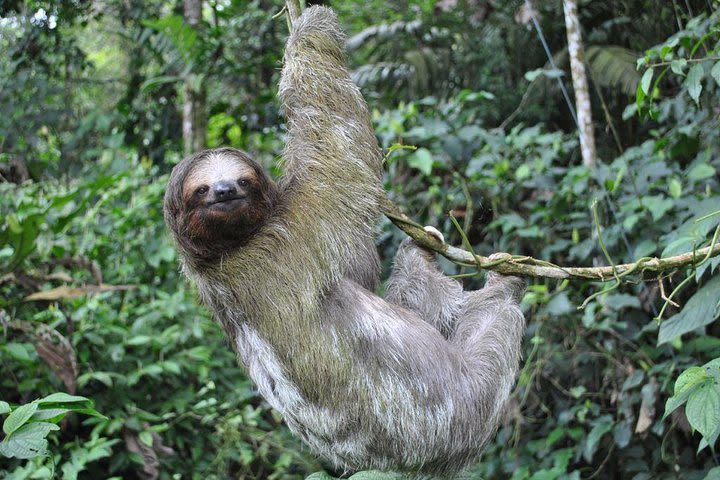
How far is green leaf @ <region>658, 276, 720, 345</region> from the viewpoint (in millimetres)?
5211

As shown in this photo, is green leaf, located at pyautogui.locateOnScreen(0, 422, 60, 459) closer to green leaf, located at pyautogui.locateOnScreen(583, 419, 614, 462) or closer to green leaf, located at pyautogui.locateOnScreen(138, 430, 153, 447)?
green leaf, located at pyautogui.locateOnScreen(138, 430, 153, 447)

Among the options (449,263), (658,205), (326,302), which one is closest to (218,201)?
(326,302)

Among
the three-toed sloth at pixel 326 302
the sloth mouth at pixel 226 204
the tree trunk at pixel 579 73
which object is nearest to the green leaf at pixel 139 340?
the three-toed sloth at pixel 326 302

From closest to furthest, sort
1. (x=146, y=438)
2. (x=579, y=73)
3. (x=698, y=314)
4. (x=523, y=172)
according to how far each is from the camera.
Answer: (x=698, y=314)
(x=146, y=438)
(x=523, y=172)
(x=579, y=73)

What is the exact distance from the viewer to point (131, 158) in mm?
10250

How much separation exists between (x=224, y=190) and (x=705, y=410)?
9.89ft

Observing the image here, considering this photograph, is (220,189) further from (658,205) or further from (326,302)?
(658,205)

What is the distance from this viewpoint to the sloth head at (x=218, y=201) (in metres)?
4.70

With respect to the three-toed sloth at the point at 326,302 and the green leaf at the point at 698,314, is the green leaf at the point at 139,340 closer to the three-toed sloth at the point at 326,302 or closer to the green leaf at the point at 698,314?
the three-toed sloth at the point at 326,302

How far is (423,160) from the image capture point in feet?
25.9

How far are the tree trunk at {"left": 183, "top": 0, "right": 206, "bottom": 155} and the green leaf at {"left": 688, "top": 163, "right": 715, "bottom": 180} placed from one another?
289 inches

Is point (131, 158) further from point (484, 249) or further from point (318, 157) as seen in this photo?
point (318, 157)

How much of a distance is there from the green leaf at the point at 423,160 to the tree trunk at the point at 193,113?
180 inches

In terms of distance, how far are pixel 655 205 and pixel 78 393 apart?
19.0ft
